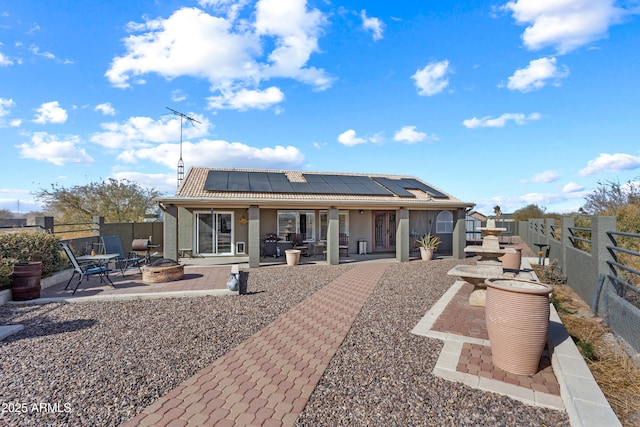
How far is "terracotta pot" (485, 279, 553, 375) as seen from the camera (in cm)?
292

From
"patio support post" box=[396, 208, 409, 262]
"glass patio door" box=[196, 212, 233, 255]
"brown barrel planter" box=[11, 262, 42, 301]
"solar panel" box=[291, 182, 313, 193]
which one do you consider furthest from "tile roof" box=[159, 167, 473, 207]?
"brown barrel planter" box=[11, 262, 42, 301]

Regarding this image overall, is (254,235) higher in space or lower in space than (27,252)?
higher

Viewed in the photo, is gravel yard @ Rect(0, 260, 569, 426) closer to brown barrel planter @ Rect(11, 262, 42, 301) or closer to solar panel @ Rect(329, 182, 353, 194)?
brown barrel planter @ Rect(11, 262, 42, 301)

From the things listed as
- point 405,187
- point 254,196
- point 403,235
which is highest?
point 405,187

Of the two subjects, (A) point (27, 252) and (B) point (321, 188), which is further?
(B) point (321, 188)

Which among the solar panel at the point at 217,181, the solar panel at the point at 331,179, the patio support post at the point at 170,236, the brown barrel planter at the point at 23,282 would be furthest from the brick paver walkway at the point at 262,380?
the solar panel at the point at 331,179

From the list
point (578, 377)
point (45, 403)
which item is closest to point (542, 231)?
point (578, 377)

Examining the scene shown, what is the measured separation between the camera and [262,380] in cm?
315

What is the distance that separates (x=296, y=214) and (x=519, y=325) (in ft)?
36.6

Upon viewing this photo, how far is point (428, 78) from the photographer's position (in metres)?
11.6

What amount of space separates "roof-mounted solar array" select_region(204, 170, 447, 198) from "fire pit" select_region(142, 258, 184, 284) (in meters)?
3.61

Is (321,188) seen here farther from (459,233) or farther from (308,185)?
(459,233)

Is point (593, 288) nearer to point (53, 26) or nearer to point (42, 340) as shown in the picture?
point (42, 340)

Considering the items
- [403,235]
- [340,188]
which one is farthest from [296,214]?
[403,235]
